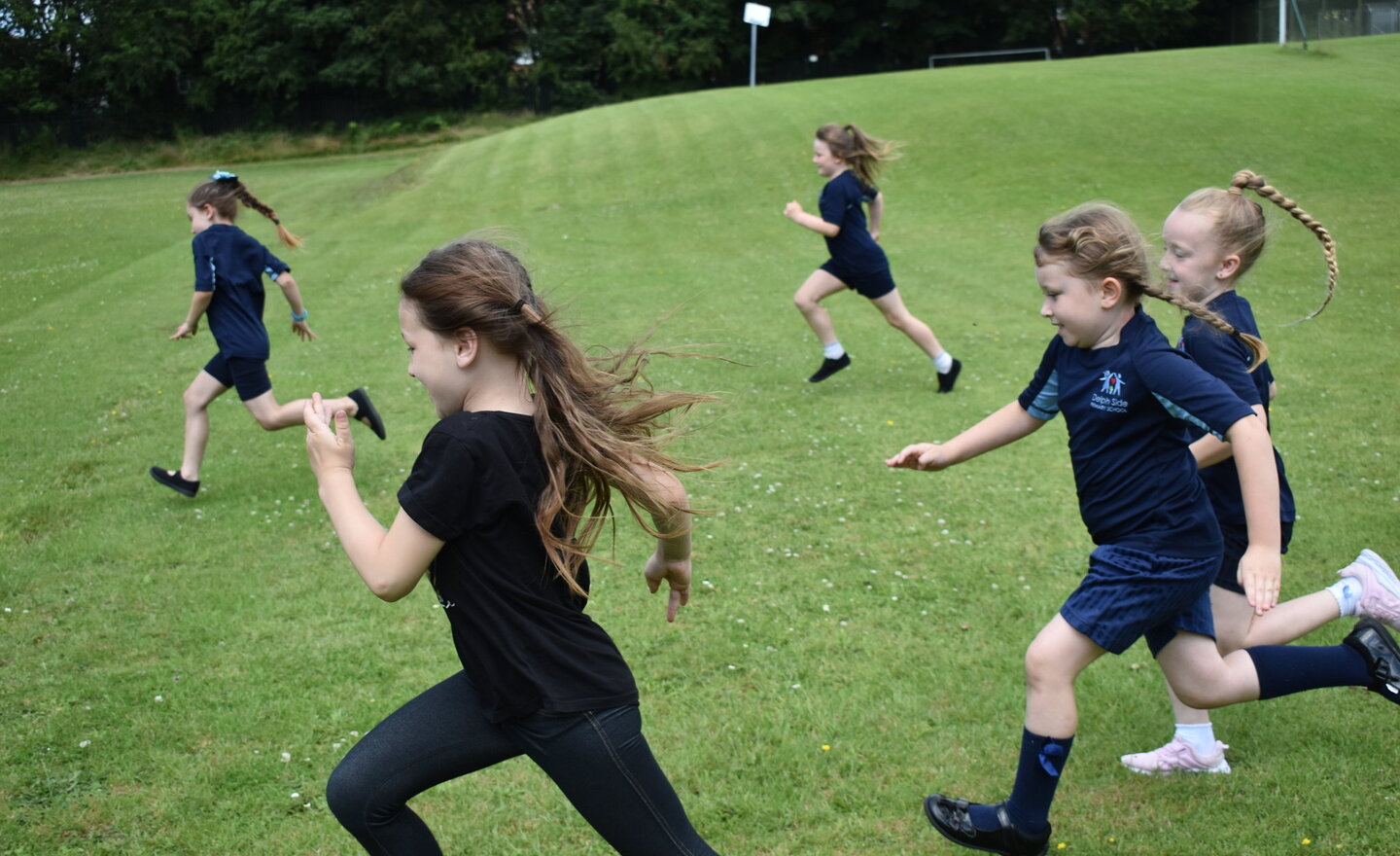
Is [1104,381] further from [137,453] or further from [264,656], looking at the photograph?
[137,453]

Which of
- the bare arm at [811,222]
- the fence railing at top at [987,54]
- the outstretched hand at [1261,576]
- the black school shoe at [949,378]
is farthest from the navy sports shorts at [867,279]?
the fence railing at top at [987,54]

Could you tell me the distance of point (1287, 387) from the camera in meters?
9.12

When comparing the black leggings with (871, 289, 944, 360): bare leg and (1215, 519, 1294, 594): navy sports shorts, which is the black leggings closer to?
(1215, 519, 1294, 594): navy sports shorts

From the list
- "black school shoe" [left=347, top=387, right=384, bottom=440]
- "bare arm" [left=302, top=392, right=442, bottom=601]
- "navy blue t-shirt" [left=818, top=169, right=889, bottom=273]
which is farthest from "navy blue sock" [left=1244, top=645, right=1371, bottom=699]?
"navy blue t-shirt" [left=818, top=169, right=889, bottom=273]

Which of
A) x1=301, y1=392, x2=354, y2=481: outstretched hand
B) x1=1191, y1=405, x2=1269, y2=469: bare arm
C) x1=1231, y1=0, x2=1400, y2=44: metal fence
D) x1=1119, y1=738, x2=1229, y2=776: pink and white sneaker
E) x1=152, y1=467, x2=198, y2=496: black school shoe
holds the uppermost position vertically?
x1=1231, y1=0, x2=1400, y2=44: metal fence

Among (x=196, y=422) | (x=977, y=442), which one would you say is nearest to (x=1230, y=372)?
(x=977, y=442)

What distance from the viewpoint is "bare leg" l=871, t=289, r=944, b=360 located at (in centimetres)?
936

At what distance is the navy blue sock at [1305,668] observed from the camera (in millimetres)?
3678

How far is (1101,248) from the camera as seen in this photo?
3.33 m

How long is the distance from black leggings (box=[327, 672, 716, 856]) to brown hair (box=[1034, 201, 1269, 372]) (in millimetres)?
1879

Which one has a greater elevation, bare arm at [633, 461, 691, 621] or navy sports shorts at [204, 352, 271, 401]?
bare arm at [633, 461, 691, 621]

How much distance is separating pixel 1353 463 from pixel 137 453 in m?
8.58

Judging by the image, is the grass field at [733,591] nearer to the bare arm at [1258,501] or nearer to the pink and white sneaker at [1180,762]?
the pink and white sneaker at [1180,762]

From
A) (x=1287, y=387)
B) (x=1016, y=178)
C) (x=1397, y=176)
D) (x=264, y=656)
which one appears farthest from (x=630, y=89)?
(x=264, y=656)
